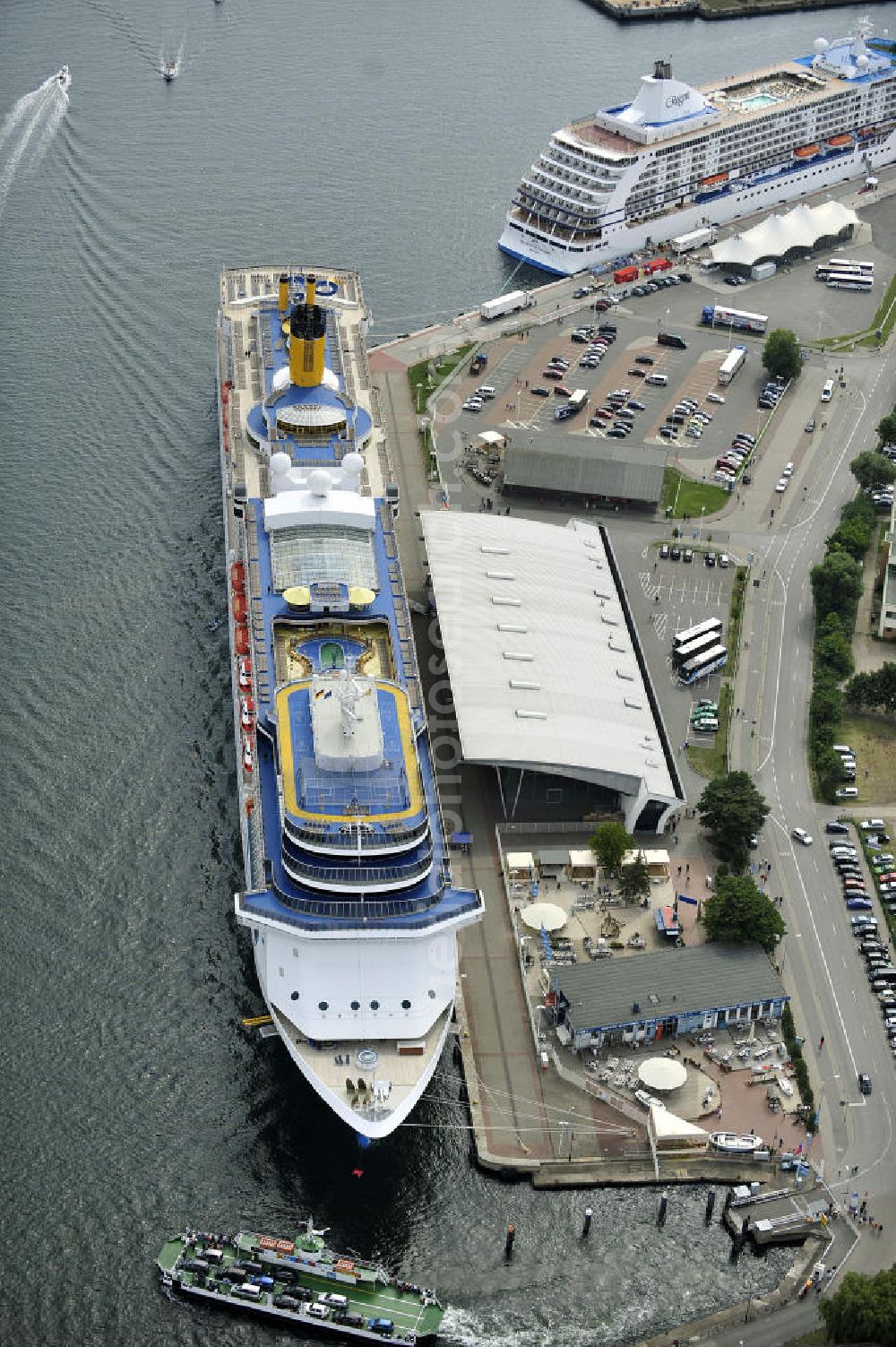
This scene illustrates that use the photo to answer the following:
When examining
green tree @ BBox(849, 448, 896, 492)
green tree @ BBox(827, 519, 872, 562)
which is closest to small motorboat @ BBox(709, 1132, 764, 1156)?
green tree @ BBox(827, 519, 872, 562)

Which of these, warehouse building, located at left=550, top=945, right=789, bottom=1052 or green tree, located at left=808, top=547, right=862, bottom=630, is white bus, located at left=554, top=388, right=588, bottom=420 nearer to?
green tree, located at left=808, top=547, right=862, bottom=630

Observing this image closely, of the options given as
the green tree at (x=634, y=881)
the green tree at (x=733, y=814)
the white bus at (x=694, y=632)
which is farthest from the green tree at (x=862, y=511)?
the green tree at (x=634, y=881)

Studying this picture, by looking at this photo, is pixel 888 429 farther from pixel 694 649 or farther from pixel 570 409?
pixel 694 649

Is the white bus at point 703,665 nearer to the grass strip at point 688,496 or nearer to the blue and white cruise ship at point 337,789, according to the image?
the grass strip at point 688,496

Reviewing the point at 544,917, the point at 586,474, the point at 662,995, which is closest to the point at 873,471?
the point at 586,474

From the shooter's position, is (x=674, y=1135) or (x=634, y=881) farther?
(x=634, y=881)
